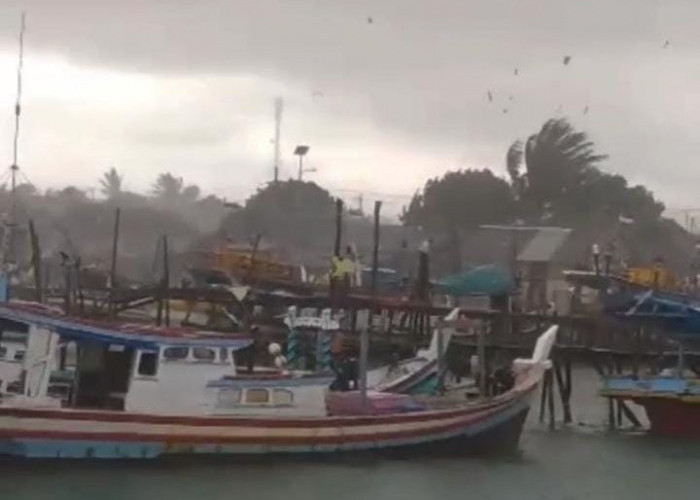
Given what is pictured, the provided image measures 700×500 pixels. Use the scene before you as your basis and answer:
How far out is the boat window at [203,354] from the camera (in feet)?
102

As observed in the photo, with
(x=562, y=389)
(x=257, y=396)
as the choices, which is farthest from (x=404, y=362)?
(x=257, y=396)

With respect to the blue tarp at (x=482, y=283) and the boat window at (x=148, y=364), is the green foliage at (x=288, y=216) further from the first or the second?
the boat window at (x=148, y=364)

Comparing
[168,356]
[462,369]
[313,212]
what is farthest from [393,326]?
[313,212]

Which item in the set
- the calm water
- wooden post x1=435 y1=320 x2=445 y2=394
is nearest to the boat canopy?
the calm water

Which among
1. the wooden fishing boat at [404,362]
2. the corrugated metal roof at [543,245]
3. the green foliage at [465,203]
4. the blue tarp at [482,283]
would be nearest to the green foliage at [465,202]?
the green foliage at [465,203]

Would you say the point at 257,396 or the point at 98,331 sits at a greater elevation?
the point at 98,331

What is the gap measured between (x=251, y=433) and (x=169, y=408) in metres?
2.00

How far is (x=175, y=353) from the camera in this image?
30766mm

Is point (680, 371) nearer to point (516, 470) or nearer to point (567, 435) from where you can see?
point (567, 435)

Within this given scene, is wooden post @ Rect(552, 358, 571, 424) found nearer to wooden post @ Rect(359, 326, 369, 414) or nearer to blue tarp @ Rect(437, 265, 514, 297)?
blue tarp @ Rect(437, 265, 514, 297)

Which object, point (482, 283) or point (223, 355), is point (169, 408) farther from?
point (482, 283)

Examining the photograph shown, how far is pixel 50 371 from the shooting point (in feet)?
99.1

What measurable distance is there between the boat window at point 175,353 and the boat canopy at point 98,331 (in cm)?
11

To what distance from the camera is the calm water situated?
96.3ft
